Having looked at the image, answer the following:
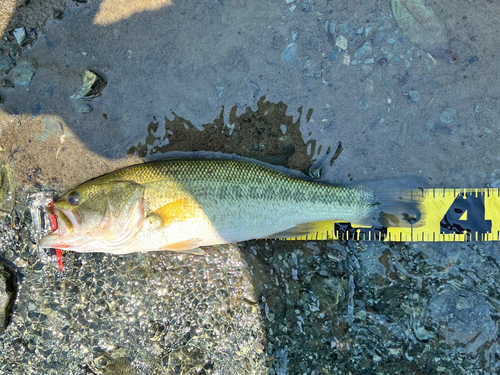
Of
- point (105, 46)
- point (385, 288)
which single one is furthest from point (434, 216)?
point (105, 46)

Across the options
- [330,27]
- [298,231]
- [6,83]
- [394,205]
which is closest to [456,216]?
[394,205]

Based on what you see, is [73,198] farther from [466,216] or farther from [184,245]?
[466,216]

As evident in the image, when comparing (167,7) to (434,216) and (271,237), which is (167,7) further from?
(434,216)

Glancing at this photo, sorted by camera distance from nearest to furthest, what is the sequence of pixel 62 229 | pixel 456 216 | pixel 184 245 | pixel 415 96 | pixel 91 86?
→ pixel 62 229, pixel 184 245, pixel 456 216, pixel 415 96, pixel 91 86

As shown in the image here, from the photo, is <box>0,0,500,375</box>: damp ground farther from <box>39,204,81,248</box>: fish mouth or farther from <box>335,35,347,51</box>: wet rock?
<box>39,204,81,248</box>: fish mouth

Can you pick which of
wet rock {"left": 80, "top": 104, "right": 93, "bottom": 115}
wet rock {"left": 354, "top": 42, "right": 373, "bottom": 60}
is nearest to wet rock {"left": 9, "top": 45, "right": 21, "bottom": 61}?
wet rock {"left": 80, "top": 104, "right": 93, "bottom": 115}

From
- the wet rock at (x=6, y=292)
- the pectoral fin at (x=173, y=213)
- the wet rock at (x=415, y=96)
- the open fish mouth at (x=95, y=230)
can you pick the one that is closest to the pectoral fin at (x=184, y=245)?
the pectoral fin at (x=173, y=213)
